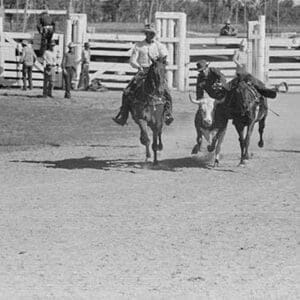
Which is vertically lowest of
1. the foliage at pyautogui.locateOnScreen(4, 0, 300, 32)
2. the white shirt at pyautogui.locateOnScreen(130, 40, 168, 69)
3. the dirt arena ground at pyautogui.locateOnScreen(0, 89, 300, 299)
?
the dirt arena ground at pyautogui.locateOnScreen(0, 89, 300, 299)

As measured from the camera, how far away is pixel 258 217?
10883 millimetres

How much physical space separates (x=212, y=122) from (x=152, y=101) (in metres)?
1.60

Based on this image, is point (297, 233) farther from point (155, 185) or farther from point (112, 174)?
point (112, 174)

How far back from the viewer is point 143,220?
10.7 m

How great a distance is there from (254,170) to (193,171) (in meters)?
1.00

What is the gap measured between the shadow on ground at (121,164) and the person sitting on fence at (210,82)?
3.98 ft

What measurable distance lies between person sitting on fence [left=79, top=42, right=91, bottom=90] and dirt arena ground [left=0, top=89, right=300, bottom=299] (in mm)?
11885

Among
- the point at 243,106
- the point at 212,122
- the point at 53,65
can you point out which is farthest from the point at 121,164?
the point at 53,65

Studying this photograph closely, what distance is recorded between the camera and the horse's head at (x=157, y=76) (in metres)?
14.6

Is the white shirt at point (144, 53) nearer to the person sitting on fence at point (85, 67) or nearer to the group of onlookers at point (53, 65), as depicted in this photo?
the group of onlookers at point (53, 65)

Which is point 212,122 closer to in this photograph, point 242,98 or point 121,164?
point 242,98

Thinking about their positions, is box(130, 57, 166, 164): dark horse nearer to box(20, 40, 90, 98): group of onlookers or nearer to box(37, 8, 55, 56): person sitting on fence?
box(20, 40, 90, 98): group of onlookers

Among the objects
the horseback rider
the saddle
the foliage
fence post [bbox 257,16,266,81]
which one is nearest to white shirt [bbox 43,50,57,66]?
fence post [bbox 257,16,266,81]

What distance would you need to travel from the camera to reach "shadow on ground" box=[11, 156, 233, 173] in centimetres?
1534
